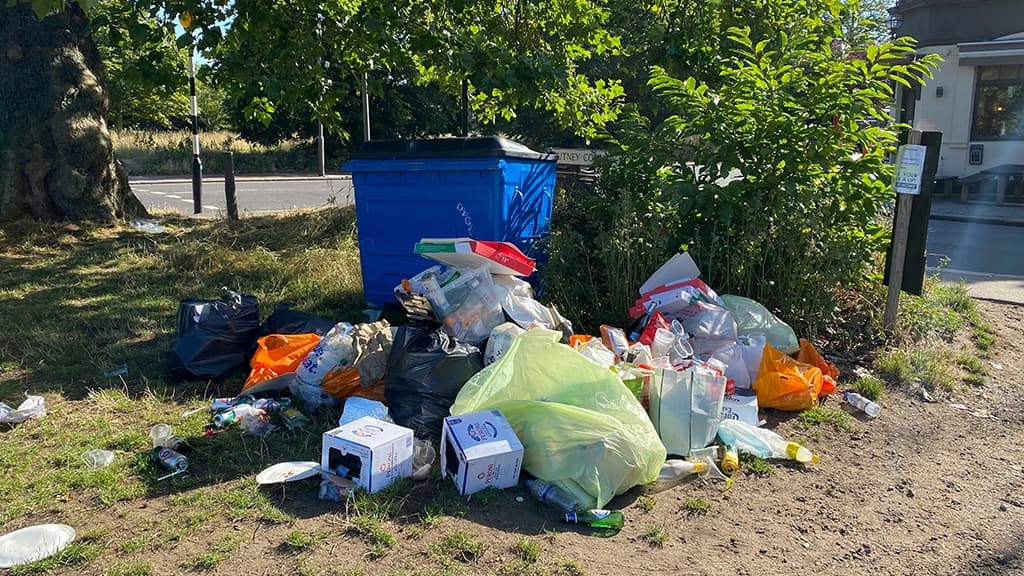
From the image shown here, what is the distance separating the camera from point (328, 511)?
2.75 metres

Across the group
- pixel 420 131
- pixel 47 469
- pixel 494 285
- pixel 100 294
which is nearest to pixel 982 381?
pixel 494 285

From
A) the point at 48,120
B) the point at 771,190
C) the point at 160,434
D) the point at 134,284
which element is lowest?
the point at 160,434

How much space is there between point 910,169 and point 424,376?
3.24 m

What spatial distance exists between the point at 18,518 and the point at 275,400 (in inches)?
49.3

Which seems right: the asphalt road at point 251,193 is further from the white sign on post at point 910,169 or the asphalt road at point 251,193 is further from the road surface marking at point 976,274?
the white sign on post at point 910,169

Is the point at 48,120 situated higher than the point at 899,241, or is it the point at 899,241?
the point at 48,120

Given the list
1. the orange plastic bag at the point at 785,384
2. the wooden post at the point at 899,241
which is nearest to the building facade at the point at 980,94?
the wooden post at the point at 899,241

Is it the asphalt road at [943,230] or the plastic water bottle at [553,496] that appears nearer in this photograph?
the plastic water bottle at [553,496]

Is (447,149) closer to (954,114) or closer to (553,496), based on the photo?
(553,496)

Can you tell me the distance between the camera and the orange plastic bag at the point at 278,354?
3.90 m

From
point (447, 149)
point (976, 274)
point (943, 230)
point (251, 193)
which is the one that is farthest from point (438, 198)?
point (251, 193)

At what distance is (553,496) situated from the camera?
2.86 metres

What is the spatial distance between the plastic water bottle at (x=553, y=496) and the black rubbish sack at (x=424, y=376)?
0.59m

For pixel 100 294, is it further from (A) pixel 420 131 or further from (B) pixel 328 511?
(A) pixel 420 131
